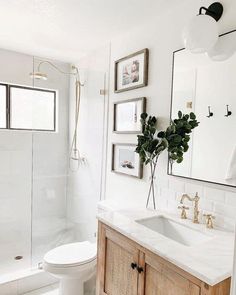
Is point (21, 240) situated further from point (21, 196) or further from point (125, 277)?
point (125, 277)

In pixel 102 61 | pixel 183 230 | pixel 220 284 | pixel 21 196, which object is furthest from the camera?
pixel 21 196

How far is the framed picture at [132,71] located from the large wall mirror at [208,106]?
32cm

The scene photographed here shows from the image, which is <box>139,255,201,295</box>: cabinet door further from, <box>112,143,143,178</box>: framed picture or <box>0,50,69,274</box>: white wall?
<box>0,50,69,274</box>: white wall

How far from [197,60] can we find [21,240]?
268 centimetres

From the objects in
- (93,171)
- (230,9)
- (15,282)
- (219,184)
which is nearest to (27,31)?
(93,171)

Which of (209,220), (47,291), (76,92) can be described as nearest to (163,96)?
(209,220)

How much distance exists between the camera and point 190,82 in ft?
5.41

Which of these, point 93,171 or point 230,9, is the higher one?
point 230,9

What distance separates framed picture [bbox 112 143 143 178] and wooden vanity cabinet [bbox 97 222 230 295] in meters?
0.61

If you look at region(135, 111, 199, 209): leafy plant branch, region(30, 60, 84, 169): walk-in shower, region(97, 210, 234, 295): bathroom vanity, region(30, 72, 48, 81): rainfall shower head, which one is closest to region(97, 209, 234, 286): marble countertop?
region(97, 210, 234, 295): bathroom vanity

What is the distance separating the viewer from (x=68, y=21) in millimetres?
2008

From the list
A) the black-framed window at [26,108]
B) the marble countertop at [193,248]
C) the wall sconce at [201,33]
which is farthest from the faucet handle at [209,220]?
the black-framed window at [26,108]

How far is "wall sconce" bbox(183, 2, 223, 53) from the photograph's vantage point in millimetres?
1363

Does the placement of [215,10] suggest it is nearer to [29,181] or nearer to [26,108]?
[26,108]
